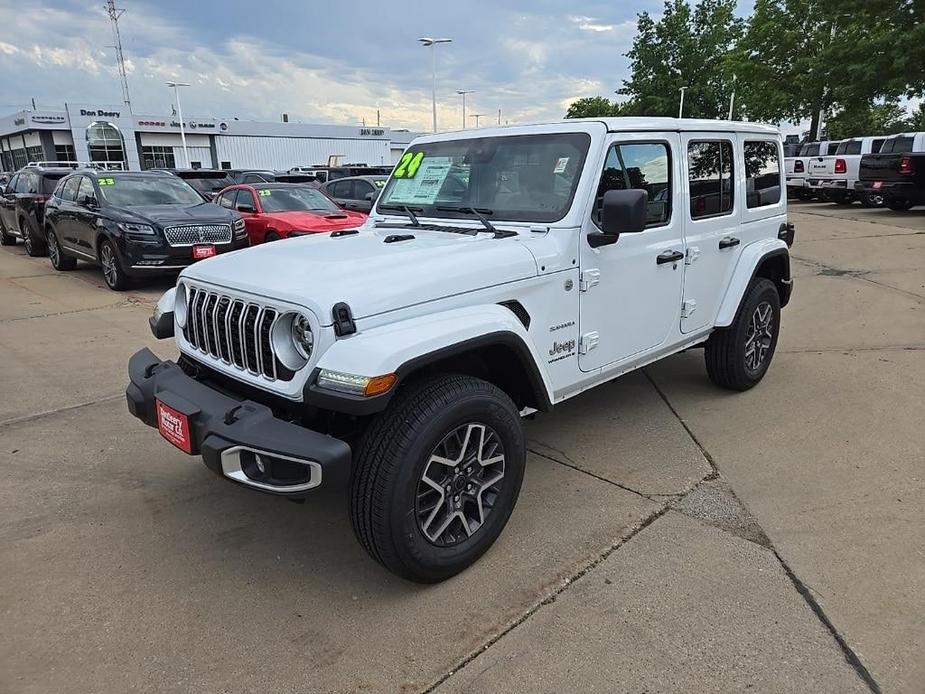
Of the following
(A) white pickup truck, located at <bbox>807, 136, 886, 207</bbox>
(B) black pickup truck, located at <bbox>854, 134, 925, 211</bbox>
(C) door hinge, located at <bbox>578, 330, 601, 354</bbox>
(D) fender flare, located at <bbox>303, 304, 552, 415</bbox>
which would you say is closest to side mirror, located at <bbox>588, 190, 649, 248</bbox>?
(C) door hinge, located at <bbox>578, 330, 601, 354</bbox>

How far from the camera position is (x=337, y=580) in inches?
114

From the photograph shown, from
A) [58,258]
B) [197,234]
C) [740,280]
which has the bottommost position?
[58,258]

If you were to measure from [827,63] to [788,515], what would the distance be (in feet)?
88.4

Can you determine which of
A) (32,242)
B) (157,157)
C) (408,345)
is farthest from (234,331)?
(157,157)

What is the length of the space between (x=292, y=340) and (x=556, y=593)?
152 cm

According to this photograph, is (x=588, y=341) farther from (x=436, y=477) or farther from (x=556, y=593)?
(x=556, y=593)

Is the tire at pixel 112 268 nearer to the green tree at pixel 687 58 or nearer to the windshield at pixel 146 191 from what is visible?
the windshield at pixel 146 191

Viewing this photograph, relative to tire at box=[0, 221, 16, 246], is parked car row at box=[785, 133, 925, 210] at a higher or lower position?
higher

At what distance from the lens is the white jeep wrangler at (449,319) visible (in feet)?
8.21

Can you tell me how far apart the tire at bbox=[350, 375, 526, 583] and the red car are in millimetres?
7824

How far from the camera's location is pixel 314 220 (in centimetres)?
1071

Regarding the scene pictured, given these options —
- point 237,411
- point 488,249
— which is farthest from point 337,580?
point 488,249

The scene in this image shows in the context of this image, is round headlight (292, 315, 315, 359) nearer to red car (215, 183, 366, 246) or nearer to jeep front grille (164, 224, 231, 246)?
jeep front grille (164, 224, 231, 246)

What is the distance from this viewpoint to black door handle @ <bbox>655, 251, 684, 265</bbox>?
382 cm
